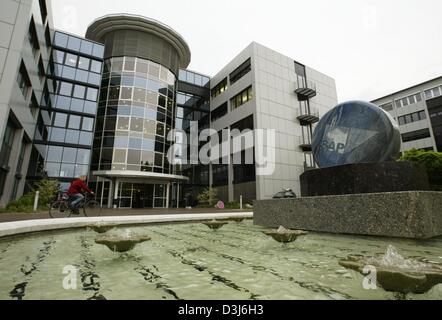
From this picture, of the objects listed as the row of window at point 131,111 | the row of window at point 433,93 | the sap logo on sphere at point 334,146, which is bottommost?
the sap logo on sphere at point 334,146

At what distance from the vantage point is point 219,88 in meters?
35.3

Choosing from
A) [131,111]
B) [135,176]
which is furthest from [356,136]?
[131,111]

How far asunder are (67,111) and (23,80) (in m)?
8.57

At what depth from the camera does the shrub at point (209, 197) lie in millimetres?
29427

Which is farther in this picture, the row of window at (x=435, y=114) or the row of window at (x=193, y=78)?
the row of window at (x=435, y=114)

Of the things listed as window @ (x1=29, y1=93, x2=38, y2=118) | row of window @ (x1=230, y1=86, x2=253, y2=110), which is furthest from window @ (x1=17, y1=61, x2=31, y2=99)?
row of window @ (x1=230, y1=86, x2=253, y2=110)

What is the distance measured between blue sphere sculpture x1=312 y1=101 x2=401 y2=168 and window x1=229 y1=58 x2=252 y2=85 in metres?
22.0

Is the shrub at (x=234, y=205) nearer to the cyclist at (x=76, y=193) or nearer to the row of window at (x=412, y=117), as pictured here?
the cyclist at (x=76, y=193)

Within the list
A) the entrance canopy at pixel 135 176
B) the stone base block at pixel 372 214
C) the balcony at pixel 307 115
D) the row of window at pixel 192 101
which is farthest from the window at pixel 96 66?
the stone base block at pixel 372 214

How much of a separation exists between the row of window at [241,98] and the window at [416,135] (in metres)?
32.0

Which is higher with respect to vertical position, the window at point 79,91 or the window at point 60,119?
the window at point 79,91

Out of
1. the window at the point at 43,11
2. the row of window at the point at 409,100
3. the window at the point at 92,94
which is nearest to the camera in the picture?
the window at the point at 43,11

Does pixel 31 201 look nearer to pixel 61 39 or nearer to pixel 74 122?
pixel 74 122
